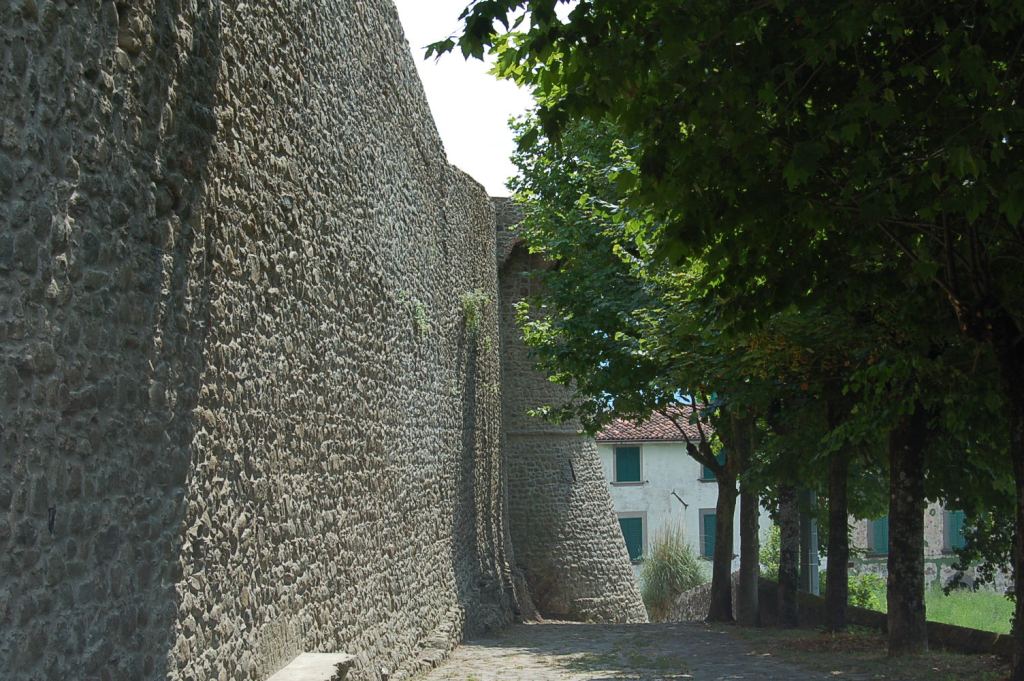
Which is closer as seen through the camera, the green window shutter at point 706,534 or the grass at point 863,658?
the grass at point 863,658

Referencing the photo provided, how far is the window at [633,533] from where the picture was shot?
39344 millimetres

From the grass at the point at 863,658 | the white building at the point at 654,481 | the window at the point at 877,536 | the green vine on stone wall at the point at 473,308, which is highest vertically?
the green vine on stone wall at the point at 473,308

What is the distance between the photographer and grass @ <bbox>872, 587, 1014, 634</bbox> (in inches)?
894

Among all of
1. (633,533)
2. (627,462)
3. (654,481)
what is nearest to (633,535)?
(633,533)

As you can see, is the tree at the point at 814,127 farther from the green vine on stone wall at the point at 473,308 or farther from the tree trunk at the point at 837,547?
the green vine on stone wall at the point at 473,308

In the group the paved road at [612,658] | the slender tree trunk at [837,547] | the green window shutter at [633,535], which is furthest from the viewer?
the green window shutter at [633,535]

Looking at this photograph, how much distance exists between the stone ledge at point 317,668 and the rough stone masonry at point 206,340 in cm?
12

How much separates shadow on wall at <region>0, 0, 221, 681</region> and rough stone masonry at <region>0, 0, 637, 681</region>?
0.01 metres

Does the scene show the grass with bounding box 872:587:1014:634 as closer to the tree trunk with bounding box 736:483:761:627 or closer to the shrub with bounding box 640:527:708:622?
the tree trunk with bounding box 736:483:761:627

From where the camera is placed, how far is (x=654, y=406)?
61.2 ft

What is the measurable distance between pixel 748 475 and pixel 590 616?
420 inches

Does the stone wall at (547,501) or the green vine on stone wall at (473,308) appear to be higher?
the green vine on stone wall at (473,308)

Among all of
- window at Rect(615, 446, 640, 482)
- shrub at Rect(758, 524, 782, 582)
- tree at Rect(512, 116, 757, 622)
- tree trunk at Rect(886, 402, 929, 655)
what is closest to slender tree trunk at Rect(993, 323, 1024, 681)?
tree trunk at Rect(886, 402, 929, 655)

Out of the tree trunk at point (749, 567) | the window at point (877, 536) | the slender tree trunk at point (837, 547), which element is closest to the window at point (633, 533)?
the window at point (877, 536)
